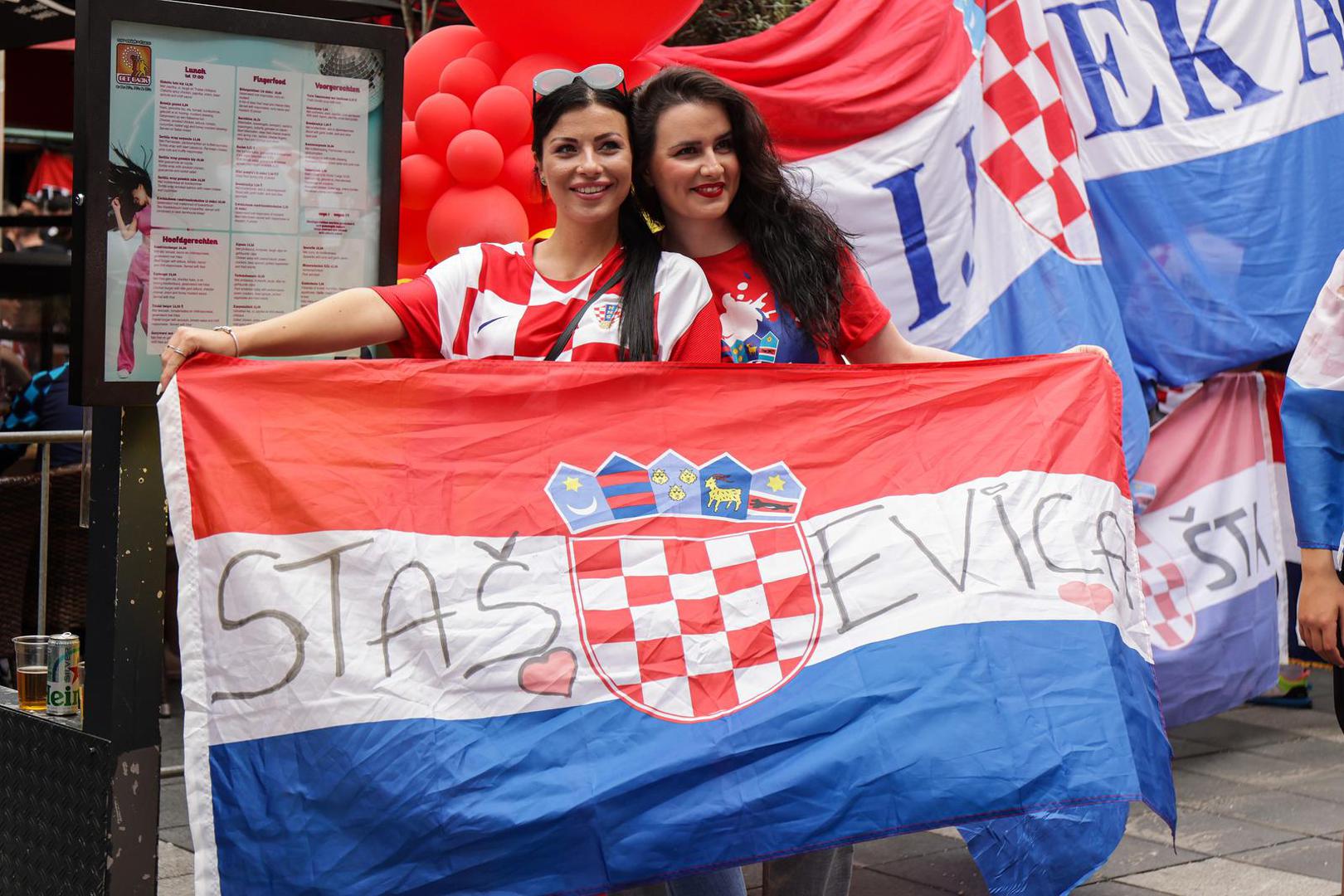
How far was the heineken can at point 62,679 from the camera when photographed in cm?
300

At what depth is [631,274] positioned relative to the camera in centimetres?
303

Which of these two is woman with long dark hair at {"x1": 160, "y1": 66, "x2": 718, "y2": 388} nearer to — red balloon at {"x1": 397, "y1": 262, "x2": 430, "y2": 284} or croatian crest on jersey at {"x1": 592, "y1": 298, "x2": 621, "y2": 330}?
croatian crest on jersey at {"x1": 592, "y1": 298, "x2": 621, "y2": 330}

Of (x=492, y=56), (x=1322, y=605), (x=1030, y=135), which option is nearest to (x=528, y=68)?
(x=492, y=56)

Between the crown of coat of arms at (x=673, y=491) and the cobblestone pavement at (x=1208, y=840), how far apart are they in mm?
1642

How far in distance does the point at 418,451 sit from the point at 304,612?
0.41 m

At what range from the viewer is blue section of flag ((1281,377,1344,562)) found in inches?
114

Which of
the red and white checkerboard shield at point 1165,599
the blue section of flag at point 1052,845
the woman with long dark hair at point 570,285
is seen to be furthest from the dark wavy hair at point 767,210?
the red and white checkerboard shield at point 1165,599

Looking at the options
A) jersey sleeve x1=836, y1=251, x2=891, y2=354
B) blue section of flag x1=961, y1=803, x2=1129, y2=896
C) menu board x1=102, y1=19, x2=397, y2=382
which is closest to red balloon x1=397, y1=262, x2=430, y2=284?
menu board x1=102, y1=19, x2=397, y2=382

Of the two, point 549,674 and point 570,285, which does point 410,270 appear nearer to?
point 570,285

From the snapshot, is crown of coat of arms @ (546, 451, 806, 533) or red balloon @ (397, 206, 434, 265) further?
red balloon @ (397, 206, 434, 265)

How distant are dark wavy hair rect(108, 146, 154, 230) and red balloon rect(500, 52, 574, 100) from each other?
1.50 m

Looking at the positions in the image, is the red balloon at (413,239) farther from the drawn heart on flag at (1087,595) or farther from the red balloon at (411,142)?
the drawn heart on flag at (1087,595)

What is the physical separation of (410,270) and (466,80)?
543mm

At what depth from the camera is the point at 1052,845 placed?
9.16 feet
